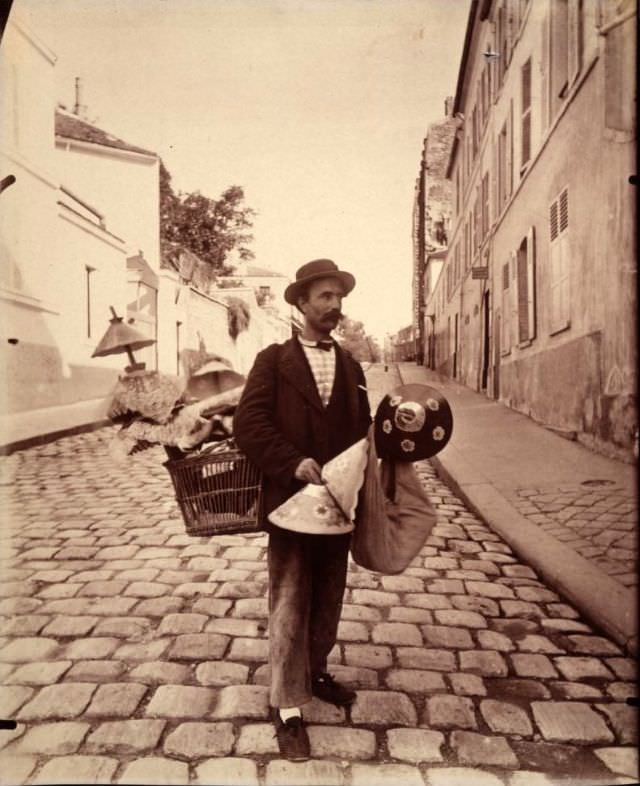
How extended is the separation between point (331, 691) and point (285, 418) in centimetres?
104

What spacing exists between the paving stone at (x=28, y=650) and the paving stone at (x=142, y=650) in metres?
0.25

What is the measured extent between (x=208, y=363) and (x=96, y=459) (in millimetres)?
654

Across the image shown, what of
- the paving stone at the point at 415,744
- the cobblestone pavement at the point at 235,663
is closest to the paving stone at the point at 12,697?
the cobblestone pavement at the point at 235,663

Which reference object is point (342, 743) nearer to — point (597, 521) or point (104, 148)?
point (597, 521)

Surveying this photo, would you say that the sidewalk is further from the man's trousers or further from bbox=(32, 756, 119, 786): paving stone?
bbox=(32, 756, 119, 786): paving stone

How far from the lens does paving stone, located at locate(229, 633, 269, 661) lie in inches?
103

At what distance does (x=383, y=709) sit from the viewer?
2.29 meters

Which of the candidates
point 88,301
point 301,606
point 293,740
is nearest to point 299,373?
point 301,606

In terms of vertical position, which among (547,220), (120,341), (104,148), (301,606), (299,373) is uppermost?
(104,148)

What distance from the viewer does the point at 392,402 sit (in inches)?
93.5

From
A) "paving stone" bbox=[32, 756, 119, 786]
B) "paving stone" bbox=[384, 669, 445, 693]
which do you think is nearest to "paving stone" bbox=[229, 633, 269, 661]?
"paving stone" bbox=[384, 669, 445, 693]

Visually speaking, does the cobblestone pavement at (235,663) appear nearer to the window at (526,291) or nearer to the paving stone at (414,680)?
the paving stone at (414,680)

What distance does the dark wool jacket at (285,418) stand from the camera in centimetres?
214

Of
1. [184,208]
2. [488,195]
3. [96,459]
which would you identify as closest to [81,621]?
[96,459]
